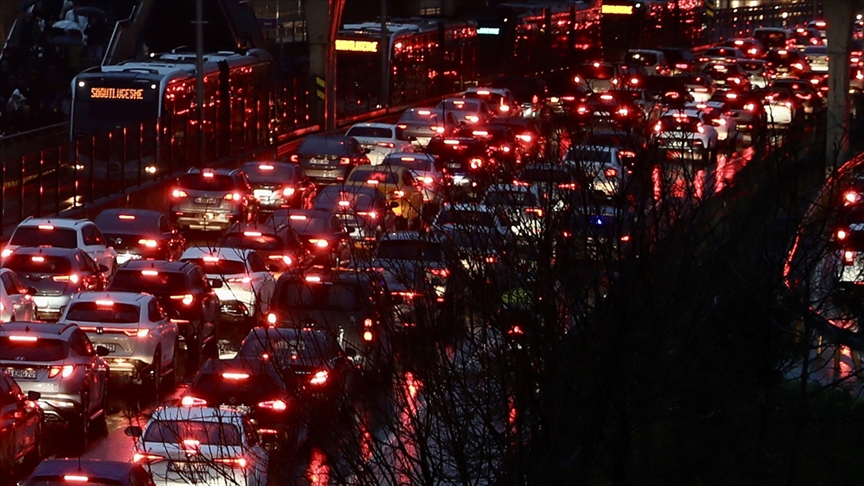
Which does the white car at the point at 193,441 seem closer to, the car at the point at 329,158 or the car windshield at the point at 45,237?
the car windshield at the point at 45,237

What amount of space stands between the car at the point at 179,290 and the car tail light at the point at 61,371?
515 cm

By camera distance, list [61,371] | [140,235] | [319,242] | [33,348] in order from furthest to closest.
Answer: [140,235] < [319,242] < [33,348] < [61,371]

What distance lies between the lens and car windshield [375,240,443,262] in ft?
48.0

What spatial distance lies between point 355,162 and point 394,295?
3107cm

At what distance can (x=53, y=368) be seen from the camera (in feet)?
72.6

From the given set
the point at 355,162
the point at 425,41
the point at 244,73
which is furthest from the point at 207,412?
the point at 425,41

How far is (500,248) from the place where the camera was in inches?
560

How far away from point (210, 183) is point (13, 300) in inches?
529

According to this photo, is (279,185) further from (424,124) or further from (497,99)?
(497,99)

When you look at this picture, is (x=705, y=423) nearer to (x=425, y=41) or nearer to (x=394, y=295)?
(x=394, y=295)

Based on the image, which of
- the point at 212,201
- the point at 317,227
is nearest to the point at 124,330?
the point at 317,227

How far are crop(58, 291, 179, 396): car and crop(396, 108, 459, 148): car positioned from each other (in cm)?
2531

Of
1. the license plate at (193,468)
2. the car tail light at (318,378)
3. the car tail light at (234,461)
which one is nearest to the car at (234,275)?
the license plate at (193,468)

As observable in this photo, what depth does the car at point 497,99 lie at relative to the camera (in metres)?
61.0
